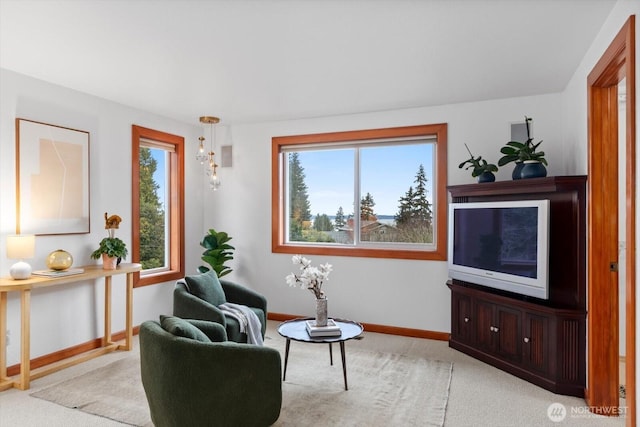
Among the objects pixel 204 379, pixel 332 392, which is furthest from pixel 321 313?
pixel 204 379

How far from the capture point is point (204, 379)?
2.26 meters

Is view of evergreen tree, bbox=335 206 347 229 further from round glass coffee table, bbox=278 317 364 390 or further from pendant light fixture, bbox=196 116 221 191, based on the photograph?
round glass coffee table, bbox=278 317 364 390

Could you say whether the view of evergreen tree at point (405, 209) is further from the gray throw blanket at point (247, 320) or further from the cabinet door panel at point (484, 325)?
the gray throw blanket at point (247, 320)

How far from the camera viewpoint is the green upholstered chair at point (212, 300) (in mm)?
3410

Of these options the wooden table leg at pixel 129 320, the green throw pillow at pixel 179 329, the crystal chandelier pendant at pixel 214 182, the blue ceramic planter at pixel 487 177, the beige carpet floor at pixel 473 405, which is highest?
the crystal chandelier pendant at pixel 214 182

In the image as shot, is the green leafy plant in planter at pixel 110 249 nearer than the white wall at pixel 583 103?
No

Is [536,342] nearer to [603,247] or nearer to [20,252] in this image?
[603,247]

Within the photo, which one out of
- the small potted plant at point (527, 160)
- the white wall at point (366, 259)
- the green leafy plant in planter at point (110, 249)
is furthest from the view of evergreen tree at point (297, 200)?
the small potted plant at point (527, 160)

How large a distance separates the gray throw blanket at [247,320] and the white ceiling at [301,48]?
2.01 meters

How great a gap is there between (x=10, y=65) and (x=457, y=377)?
14.4 feet

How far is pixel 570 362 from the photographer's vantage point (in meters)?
3.11

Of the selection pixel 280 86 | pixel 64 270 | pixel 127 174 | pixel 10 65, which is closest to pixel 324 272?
pixel 280 86

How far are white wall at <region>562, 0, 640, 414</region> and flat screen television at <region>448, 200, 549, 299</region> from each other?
0.56 metres

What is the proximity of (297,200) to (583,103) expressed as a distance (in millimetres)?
3288
